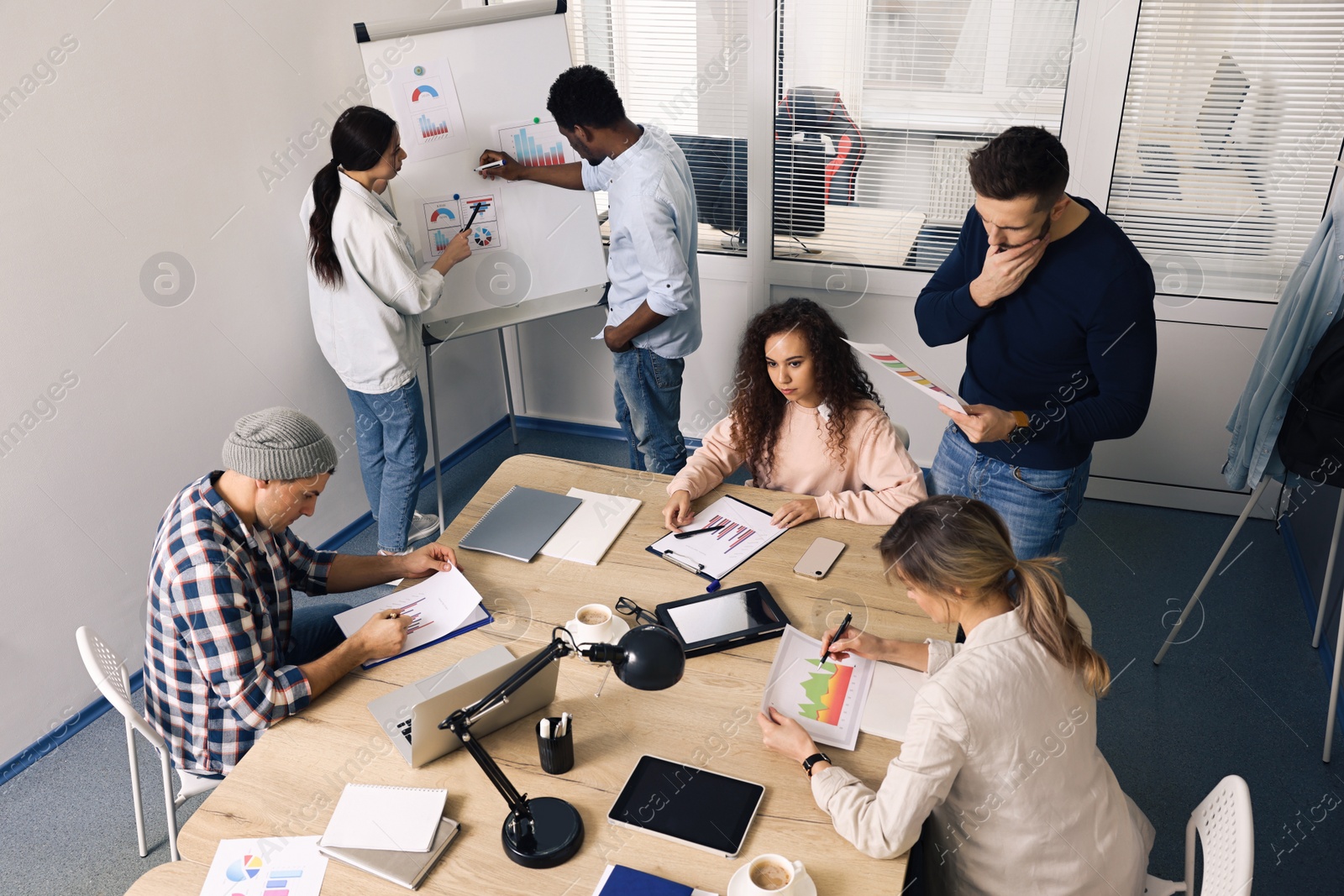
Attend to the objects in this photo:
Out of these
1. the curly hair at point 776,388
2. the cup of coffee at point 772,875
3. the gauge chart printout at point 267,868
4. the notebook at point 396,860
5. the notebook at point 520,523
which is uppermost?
the curly hair at point 776,388

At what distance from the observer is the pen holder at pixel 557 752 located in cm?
169

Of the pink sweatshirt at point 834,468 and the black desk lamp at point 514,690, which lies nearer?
the black desk lamp at point 514,690

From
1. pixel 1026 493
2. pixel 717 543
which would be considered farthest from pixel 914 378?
pixel 717 543

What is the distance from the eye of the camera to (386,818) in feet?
5.35

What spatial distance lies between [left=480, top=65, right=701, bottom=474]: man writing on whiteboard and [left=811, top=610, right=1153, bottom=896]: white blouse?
72.3 inches

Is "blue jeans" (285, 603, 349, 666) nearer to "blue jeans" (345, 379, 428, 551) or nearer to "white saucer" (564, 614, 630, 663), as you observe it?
"white saucer" (564, 614, 630, 663)

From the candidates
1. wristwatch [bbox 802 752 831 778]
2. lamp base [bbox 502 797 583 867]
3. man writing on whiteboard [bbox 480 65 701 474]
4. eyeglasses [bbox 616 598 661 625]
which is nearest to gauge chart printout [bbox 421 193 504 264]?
man writing on whiteboard [bbox 480 65 701 474]

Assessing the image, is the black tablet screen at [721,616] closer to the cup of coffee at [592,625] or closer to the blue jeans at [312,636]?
the cup of coffee at [592,625]

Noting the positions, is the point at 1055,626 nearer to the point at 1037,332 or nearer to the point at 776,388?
the point at 1037,332

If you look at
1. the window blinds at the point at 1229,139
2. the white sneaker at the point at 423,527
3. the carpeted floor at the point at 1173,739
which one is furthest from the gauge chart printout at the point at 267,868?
the window blinds at the point at 1229,139

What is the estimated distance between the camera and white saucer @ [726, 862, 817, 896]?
1438 millimetres

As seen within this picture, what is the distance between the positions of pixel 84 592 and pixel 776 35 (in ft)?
Answer: 10.3

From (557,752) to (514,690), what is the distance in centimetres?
15

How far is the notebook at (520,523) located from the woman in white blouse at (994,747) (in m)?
0.86
